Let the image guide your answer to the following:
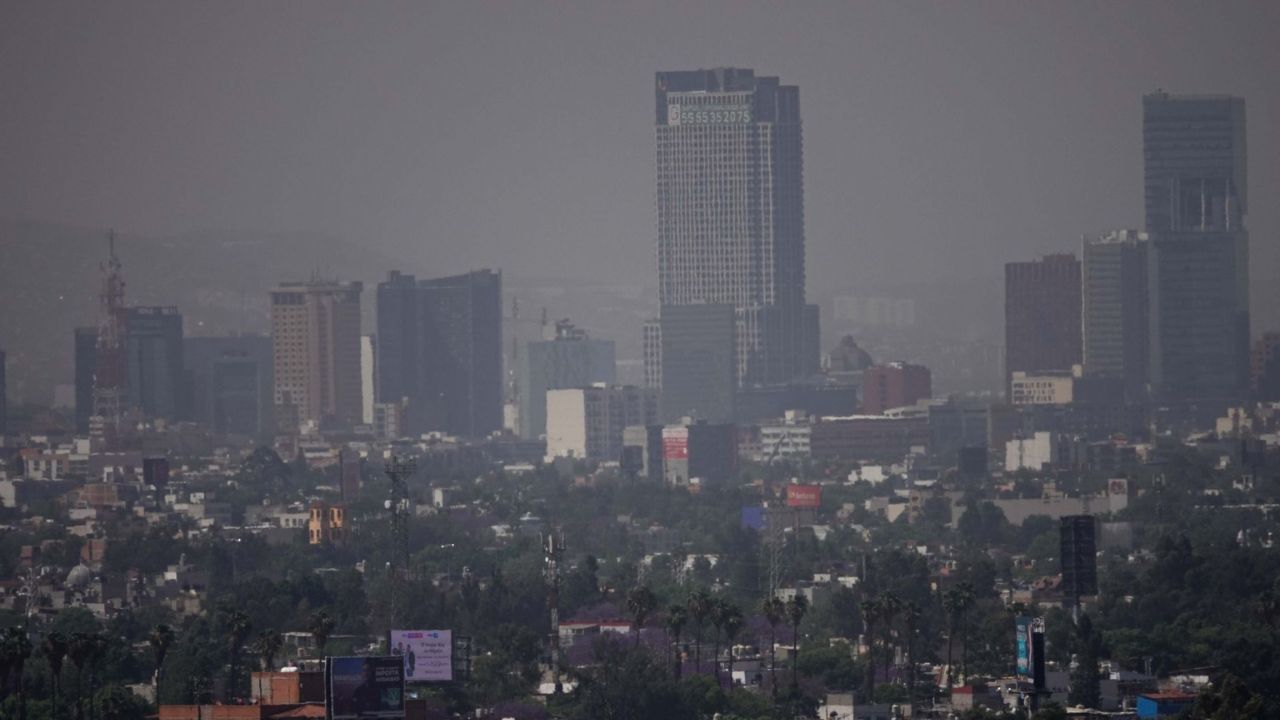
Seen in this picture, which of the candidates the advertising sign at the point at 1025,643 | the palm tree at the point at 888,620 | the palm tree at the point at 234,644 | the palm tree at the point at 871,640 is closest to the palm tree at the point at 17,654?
the palm tree at the point at 234,644

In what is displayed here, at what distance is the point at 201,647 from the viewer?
122938 millimetres

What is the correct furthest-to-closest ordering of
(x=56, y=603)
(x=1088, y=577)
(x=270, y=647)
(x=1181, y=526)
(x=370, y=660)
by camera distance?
(x=1181, y=526), (x=56, y=603), (x=1088, y=577), (x=270, y=647), (x=370, y=660)

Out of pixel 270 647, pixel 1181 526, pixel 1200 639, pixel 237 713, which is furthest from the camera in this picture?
pixel 1181 526

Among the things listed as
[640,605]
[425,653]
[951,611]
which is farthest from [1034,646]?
[640,605]

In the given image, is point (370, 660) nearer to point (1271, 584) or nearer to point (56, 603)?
point (1271, 584)

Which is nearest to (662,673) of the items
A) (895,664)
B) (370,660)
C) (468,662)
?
(468,662)

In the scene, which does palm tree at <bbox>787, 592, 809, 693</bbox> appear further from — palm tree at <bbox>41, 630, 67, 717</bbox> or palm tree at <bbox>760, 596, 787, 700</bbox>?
palm tree at <bbox>41, 630, 67, 717</bbox>

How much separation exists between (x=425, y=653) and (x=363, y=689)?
2641 centimetres

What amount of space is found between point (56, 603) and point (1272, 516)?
230 ft

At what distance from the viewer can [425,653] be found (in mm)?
109875

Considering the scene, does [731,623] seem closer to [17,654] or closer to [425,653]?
[425,653]

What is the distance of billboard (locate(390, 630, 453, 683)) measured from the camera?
109m

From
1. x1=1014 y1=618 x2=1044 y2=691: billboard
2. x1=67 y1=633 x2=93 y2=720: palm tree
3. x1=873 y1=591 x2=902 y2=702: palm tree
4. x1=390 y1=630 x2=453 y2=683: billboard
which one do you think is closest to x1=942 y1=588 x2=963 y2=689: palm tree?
x1=873 y1=591 x2=902 y2=702: palm tree

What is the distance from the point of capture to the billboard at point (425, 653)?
10851 centimetres
